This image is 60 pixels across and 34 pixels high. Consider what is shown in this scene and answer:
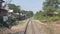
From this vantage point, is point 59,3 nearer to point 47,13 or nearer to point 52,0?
point 52,0

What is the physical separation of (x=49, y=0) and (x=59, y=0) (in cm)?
644

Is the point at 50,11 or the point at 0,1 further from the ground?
the point at 0,1

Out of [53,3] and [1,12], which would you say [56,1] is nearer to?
[53,3]

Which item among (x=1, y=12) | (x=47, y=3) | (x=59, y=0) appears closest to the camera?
(x=1, y=12)

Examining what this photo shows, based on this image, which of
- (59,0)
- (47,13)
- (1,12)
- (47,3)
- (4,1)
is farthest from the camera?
(47,3)

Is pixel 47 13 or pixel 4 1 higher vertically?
pixel 4 1

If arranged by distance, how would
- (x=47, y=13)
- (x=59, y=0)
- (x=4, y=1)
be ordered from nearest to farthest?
(x=4, y=1) < (x=47, y=13) < (x=59, y=0)

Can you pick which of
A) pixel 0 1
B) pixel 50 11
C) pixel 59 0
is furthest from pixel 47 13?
pixel 0 1

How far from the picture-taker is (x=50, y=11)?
71.0 meters

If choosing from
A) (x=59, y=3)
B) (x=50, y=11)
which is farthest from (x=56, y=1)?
(x=50, y=11)

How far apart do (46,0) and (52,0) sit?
3.72m

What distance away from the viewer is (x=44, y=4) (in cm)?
9000

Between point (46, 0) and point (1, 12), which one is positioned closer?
point (1, 12)

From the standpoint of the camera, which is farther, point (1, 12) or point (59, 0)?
point (59, 0)
